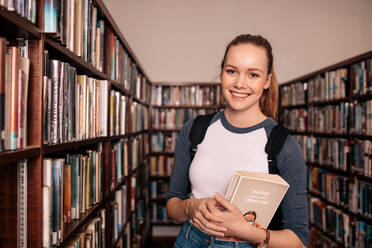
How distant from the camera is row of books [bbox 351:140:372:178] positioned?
2.41 metres

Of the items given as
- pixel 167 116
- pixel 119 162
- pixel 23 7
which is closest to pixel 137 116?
pixel 119 162

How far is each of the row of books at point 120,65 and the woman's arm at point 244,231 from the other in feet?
3.81

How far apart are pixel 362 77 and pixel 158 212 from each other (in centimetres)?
303

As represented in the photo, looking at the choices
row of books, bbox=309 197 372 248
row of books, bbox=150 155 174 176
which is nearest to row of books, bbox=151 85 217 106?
row of books, bbox=150 155 174 176

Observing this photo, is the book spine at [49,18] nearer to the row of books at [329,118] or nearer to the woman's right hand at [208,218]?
the woman's right hand at [208,218]

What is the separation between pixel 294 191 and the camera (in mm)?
988

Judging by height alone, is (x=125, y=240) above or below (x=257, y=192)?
below

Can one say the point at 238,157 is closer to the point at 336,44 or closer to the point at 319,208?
the point at 319,208

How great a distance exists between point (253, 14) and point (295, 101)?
5.11 ft

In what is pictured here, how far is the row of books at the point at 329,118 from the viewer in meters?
2.79

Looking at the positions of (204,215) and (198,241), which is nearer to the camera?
(204,215)

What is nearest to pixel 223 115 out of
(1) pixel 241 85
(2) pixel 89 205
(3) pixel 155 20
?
(1) pixel 241 85

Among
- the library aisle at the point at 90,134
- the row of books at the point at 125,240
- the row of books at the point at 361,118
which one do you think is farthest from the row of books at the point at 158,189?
the row of books at the point at 361,118

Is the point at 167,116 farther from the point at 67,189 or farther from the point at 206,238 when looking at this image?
the point at 206,238
